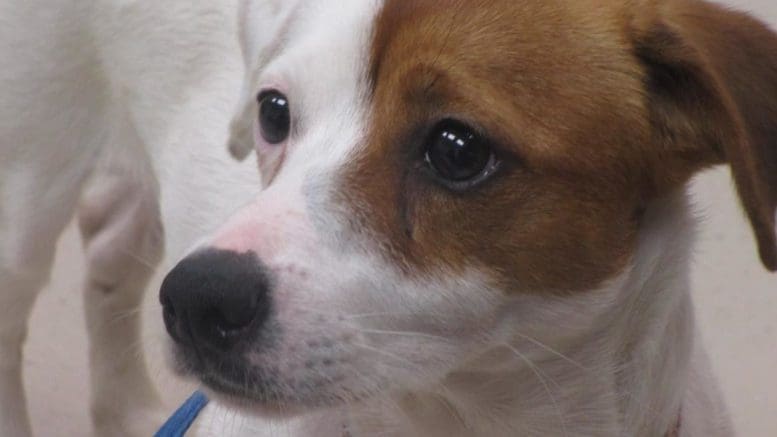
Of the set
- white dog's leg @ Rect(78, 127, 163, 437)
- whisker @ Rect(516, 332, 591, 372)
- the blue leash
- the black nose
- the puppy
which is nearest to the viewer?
the black nose

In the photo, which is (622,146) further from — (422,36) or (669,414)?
(669,414)

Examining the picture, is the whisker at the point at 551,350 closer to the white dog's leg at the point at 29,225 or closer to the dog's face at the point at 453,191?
the dog's face at the point at 453,191

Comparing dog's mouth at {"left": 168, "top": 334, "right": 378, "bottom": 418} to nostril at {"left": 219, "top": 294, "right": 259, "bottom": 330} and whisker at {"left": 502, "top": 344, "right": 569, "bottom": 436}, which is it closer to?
nostril at {"left": 219, "top": 294, "right": 259, "bottom": 330}

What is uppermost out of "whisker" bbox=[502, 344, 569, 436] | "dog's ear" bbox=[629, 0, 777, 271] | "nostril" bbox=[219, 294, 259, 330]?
"dog's ear" bbox=[629, 0, 777, 271]

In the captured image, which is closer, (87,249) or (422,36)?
(422,36)

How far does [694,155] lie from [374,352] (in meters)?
0.36

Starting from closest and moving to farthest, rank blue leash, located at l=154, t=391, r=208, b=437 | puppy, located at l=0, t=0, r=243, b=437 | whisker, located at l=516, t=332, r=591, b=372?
whisker, located at l=516, t=332, r=591, b=372 < blue leash, located at l=154, t=391, r=208, b=437 < puppy, located at l=0, t=0, r=243, b=437

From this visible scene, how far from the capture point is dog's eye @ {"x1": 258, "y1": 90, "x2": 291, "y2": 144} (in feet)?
4.27

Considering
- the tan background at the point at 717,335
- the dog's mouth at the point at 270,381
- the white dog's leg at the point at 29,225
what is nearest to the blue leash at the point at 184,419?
the dog's mouth at the point at 270,381

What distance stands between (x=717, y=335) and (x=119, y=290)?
1.18m

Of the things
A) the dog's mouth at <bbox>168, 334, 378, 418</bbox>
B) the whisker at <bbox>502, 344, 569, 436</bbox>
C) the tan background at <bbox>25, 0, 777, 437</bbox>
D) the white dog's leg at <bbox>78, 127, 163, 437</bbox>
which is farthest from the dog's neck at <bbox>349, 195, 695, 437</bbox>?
the tan background at <bbox>25, 0, 777, 437</bbox>

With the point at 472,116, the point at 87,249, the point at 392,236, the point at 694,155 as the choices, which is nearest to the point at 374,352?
the point at 392,236

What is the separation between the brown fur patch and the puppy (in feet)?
2.26

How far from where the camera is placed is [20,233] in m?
1.96
